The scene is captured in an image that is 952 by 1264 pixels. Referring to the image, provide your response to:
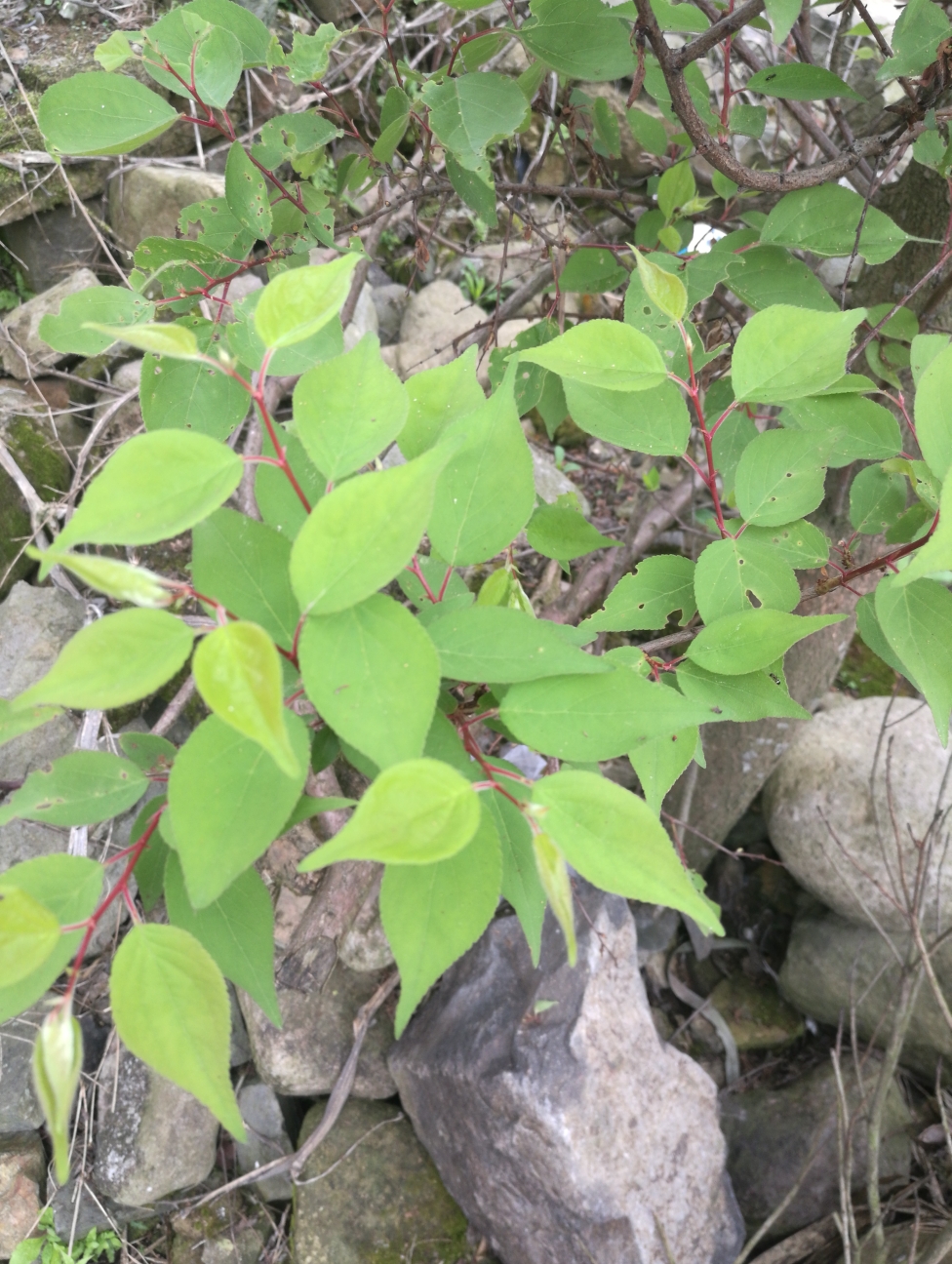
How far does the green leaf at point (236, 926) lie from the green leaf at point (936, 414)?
23.5 inches

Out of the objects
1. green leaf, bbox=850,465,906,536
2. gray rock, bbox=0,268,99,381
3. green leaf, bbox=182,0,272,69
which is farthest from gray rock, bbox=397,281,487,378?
green leaf, bbox=850,465,906,536

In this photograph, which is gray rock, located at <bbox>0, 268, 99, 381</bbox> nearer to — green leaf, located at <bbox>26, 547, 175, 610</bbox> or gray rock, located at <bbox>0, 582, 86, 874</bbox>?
gray rock, located at <bbox>0, 582, 86, 874</bbox>

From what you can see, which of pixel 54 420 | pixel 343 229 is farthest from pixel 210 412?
pixel 54 420

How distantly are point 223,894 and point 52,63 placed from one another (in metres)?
2.45

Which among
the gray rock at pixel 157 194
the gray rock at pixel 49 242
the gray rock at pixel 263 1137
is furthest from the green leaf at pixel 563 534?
the gray rock at pixel 49 242

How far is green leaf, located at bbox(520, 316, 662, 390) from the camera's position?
67 cm

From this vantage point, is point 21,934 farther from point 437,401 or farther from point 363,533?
point 437,401

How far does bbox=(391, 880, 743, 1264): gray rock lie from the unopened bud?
1.20m

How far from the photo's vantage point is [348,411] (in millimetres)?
548

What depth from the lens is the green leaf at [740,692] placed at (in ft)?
2.32

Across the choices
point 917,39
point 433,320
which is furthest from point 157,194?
point 917,39

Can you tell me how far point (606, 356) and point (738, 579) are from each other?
230 mm

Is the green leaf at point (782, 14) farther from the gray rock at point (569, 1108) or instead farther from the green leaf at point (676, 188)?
the gray rock at point (569, 1108)

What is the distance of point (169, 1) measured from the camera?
2.16 metres
